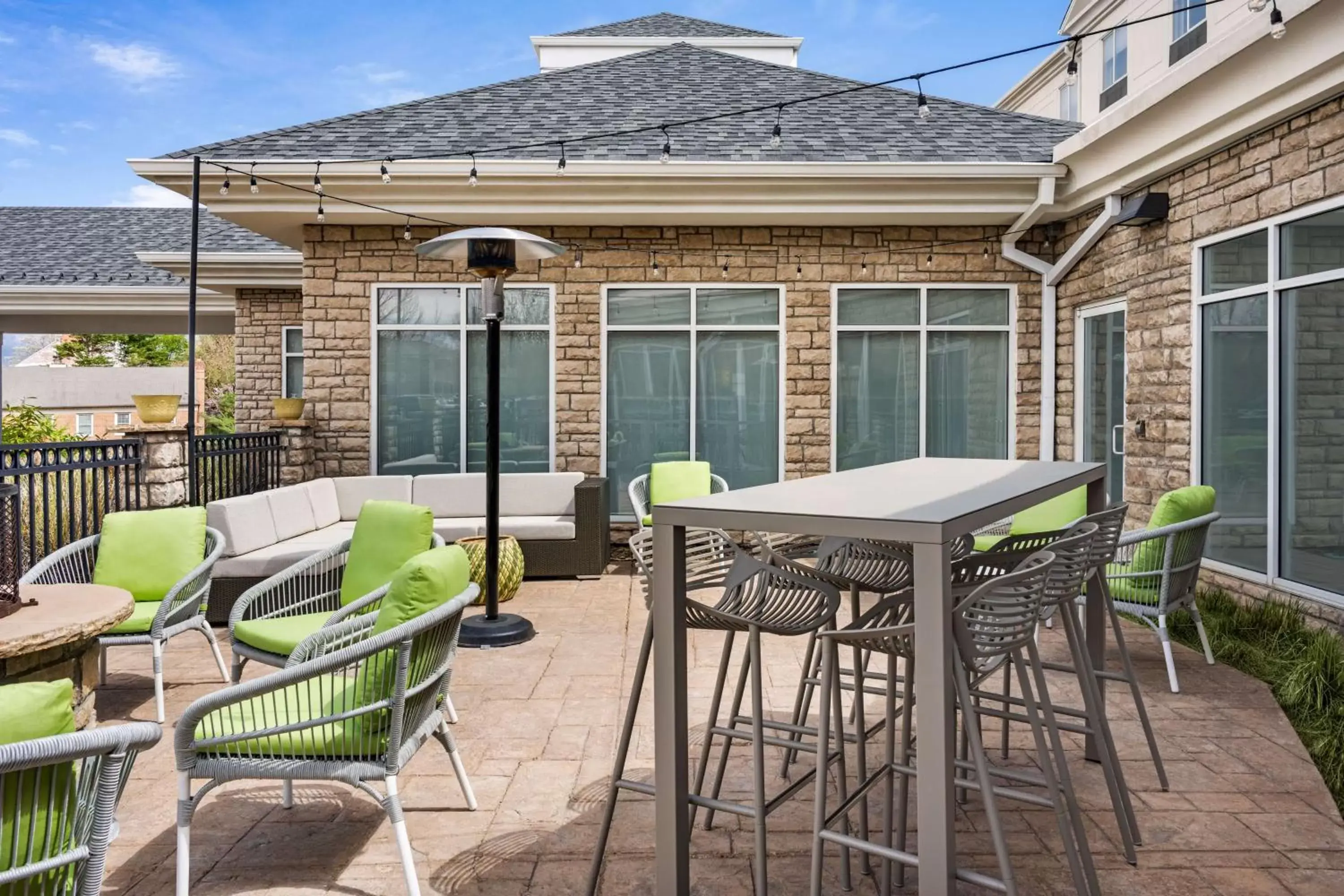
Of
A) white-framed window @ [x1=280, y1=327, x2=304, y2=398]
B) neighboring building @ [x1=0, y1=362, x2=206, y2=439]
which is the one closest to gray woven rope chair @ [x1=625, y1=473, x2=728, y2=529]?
white-framed window @ [x1=280, y1=327, x2=304, y2=398]

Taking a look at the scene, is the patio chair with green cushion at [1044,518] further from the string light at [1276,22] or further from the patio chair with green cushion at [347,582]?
the patio chair with green cushion at [347,582]

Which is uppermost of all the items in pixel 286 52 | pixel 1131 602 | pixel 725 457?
pixel 286 52

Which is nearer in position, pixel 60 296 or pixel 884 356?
pixel 884 356

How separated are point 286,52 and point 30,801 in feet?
109

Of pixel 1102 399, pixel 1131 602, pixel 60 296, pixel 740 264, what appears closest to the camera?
pixel 1131 602

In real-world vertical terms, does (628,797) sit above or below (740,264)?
below

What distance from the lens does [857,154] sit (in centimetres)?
750

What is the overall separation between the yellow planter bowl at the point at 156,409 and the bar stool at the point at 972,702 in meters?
5.15

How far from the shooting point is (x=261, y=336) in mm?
11250

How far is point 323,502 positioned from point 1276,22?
6.28 metres

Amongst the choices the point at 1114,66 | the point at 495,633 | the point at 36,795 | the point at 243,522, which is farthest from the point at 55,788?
the point at 1114,66

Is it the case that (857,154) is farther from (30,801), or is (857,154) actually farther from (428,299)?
(30,801)

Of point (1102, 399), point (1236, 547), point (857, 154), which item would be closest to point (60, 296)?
point (857, 154)

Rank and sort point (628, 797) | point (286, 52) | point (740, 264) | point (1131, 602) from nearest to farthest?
point (628, 797)
point (1131, 602)
point (740, 264)
point (286, 52)
